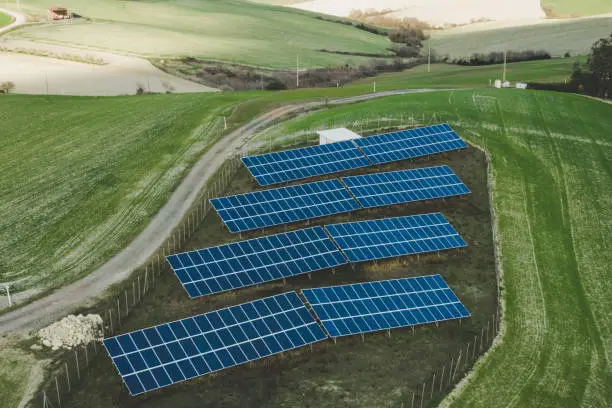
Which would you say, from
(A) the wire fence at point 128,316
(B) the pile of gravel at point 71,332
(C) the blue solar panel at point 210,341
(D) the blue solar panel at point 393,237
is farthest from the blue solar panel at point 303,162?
(B) the pile of gravel at point 71,332

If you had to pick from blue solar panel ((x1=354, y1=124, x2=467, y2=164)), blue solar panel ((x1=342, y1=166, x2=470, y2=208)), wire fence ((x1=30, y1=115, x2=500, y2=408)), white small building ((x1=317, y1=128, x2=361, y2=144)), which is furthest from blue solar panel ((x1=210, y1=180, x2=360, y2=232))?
white small building ((x1=317, y1=128, x2=361, y2=144))

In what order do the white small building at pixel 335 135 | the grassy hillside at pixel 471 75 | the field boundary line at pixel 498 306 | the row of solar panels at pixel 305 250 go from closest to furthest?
the field boundary line at pixel 498 306 → the row of solar panels at pixel 305 250 → the white small building at pixel 335 135 → the grassy hillside at pixel 471 75

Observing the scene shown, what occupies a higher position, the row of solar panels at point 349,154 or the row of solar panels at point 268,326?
the row of solar panels at point 349,154

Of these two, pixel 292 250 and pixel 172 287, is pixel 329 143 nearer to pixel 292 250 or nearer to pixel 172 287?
pixel 292 250

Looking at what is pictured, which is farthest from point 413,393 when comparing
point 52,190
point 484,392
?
point 52,190

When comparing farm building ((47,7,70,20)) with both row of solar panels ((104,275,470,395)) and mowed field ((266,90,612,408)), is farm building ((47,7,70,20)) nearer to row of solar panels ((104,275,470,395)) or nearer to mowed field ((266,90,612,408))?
mowed field ((266,90,612,408))

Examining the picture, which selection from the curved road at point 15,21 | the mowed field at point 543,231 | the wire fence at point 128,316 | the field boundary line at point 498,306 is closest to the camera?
the wire fence at point 128,316

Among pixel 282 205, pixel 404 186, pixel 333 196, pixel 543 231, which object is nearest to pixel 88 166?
pixel 282 205

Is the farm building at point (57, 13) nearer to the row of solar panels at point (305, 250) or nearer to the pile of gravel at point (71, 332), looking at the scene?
the row of solar panels at point (305, 250)
